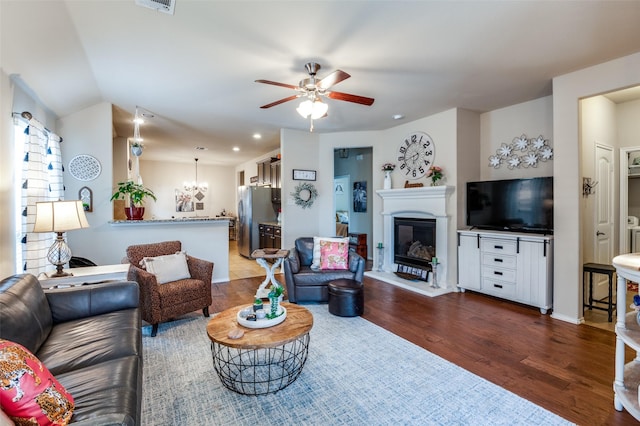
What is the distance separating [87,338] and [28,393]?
0.97m

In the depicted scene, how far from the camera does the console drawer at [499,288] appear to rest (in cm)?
380

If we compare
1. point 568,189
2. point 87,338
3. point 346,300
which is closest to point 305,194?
point 346,300

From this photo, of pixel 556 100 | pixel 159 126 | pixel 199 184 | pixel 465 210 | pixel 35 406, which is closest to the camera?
→ pixel 35 406

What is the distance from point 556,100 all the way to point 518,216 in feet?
4.67

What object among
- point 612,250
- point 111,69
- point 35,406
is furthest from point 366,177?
point 35,406

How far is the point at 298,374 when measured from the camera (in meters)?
2.21

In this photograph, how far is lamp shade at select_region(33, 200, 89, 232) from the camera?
2.55 metres

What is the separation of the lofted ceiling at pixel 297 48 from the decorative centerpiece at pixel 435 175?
95 cm

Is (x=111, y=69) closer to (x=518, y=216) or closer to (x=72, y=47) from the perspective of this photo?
(x=72, y=47)

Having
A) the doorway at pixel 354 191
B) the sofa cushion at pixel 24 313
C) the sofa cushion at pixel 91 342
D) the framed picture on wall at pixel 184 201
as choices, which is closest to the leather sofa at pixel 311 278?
the sofa cushion at pixel 91 342

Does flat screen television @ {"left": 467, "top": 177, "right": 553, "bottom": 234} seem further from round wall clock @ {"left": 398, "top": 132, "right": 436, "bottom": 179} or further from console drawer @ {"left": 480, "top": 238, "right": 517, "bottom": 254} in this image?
round wall clock @ {"left": 398, "top": 132, "right": 436, "bottom": 179}

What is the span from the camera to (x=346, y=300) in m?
3.38

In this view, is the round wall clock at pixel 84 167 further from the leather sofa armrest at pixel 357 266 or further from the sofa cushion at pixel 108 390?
the leather sofa armrest at pixel 357 266

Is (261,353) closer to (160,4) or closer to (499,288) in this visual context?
(160,4)
